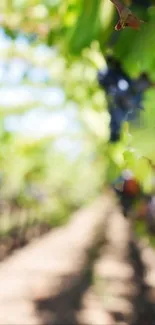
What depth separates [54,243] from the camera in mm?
7762

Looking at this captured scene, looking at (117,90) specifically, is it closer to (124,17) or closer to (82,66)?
(82,66)

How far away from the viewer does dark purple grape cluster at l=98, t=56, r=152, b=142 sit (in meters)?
0.72

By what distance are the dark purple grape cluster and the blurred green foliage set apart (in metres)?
0.03

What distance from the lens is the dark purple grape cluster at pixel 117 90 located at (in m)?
0.72

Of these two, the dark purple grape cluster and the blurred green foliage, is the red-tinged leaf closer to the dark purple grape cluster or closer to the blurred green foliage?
the blurred green foliage

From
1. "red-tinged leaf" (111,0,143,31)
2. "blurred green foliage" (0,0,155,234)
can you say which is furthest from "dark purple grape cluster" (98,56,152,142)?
"red-tinged leaf" (111,0,143,31)

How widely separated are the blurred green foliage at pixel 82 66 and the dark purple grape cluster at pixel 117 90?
0.03 metres

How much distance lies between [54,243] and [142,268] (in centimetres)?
338

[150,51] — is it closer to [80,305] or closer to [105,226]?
[80,305]

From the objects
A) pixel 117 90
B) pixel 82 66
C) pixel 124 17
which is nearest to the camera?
pixel 124 17

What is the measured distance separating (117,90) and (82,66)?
0.26 metres

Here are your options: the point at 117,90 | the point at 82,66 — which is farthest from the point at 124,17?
the point at 82,66

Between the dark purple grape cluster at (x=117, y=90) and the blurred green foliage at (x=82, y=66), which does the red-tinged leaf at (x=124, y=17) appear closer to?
the blurred green foliage at (x=82, y=66)

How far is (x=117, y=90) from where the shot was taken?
83cm
